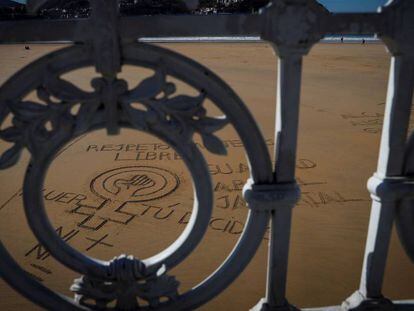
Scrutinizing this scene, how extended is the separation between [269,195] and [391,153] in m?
0.61

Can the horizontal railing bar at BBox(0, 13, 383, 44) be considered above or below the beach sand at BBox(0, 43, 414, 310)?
above

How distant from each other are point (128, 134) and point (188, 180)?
8.16 feet

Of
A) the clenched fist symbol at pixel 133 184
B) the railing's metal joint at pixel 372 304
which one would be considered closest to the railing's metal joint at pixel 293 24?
the railing's metal joint at pixel 372 304

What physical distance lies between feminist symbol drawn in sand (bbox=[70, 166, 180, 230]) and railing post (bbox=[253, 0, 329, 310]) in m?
2.68

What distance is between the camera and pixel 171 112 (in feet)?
4.52

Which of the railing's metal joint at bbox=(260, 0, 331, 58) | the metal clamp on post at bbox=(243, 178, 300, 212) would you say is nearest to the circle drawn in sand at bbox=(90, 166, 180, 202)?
the metal clamp on post at bbox=(243, 178, 300, 212)

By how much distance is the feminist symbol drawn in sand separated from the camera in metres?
4.11

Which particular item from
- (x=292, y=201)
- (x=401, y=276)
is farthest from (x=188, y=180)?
(x=292, y=201)

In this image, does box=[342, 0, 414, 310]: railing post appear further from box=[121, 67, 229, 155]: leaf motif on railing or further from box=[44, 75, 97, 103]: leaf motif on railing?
box=[44, 75, 97, 103]: leaf motif on railing

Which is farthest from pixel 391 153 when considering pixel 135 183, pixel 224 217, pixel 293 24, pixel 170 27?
pixel 135 183

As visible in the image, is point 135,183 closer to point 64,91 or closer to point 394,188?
point 64,91

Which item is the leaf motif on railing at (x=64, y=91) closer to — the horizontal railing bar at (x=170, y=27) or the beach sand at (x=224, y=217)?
the horizontal railing bar at (x=170, y=27)

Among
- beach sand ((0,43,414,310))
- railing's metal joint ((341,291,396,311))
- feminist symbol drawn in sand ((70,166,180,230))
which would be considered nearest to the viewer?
railing's metal joint ((341,291,396,311))

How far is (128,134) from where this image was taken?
7047mm
